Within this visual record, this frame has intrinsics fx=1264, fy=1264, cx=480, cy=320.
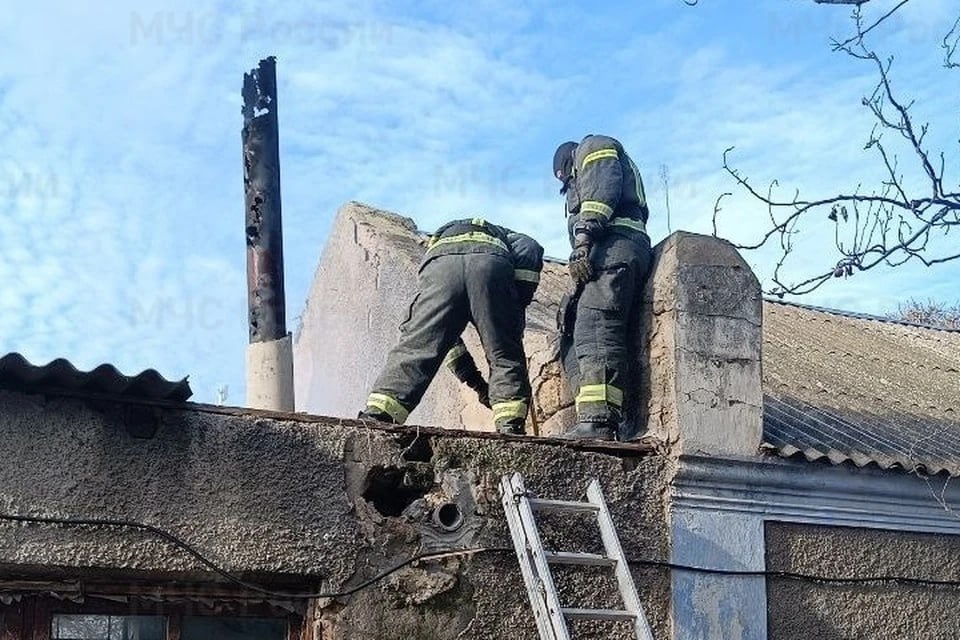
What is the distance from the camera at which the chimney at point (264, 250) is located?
839 cm

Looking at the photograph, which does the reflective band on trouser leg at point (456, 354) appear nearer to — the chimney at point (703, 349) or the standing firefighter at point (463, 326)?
the standing firefighter at point (463, 326)

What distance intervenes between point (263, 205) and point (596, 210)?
124 inches

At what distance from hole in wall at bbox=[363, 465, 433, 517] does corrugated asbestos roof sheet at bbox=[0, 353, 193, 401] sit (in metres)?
0.95

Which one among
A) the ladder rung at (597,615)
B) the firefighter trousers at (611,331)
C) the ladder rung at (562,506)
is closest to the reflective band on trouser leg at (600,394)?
the firefighter trousers at (611,331)

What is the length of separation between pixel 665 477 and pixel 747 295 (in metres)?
1.12

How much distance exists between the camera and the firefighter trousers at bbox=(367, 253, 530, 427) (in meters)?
6.39

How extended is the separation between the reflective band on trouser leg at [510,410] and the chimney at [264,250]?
2140 millimetres

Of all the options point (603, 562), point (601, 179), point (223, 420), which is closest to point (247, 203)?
point (601, 179)

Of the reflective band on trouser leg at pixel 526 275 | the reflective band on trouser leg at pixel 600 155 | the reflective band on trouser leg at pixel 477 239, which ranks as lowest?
the reflective band on trouser leg at pixel 526 275

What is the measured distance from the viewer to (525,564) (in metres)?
5.34

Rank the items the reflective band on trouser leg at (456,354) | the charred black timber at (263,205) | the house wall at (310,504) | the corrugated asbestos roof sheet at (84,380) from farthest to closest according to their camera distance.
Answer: the charred black timber at (263,205), the reflective band on trouser leg at (456,354), the house wall at (310,504), the corrugated asbestos roof sheet at (84,380)

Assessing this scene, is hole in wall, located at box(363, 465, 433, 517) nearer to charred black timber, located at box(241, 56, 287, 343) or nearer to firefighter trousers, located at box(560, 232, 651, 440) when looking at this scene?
firefighter trousers, located at box(560, 232, 651, 440)

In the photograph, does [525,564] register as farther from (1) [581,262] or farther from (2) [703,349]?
(1) [581,262]

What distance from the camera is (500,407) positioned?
254 inches
